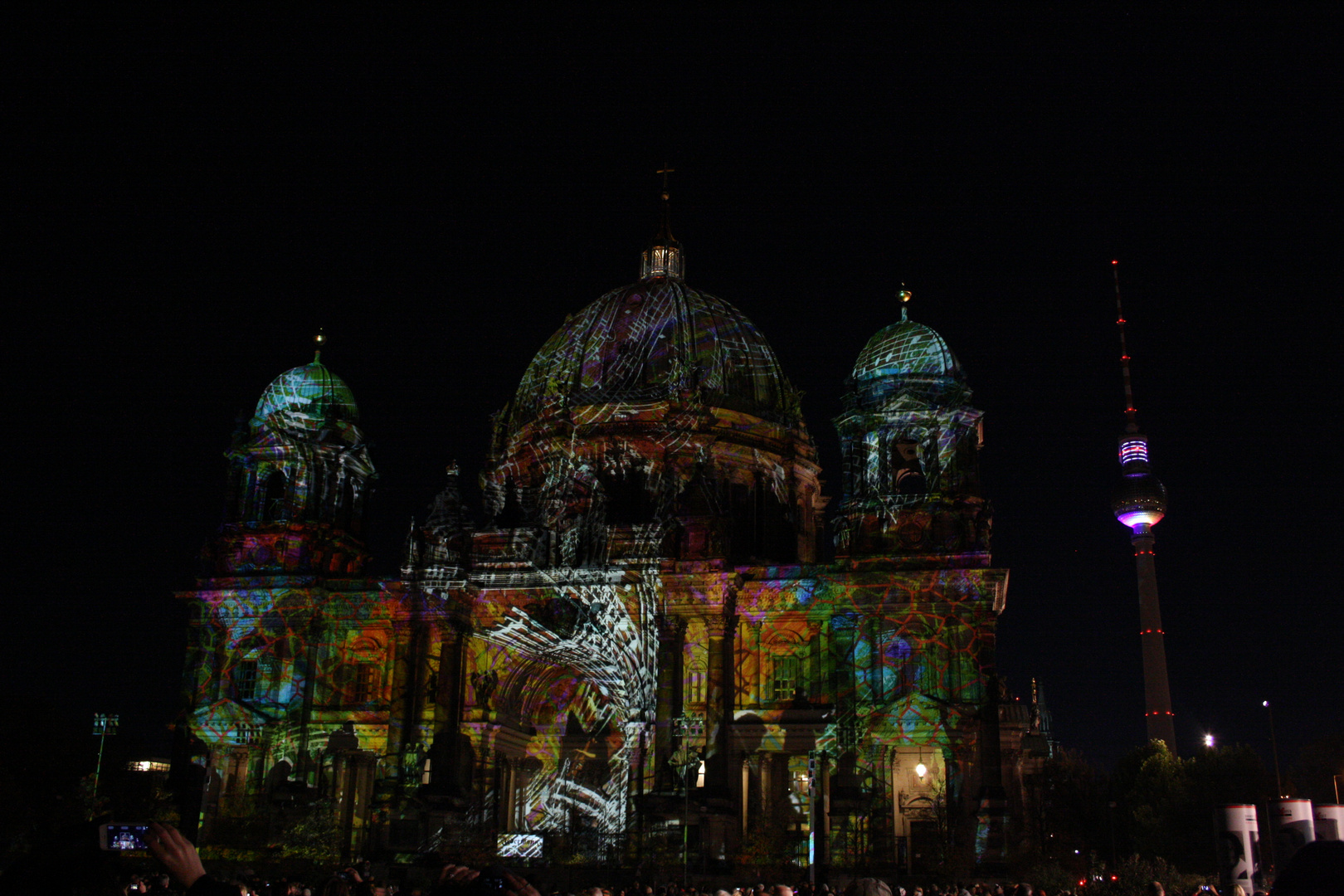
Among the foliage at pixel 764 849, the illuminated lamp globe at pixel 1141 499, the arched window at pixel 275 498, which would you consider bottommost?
the foliage at pixel 764 849

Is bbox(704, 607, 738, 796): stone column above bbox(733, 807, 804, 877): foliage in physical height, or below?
above

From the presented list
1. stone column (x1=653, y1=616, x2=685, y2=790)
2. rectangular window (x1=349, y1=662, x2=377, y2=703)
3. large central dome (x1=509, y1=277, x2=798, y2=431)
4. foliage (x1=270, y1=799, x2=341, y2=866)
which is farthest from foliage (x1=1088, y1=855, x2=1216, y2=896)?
large central dome (x1=509, y1=277, x2=798, y2=431)

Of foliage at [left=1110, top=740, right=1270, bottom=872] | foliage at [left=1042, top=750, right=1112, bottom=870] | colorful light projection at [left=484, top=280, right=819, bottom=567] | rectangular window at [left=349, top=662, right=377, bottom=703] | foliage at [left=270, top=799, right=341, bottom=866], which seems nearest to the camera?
foliage at [left=270, top=799, right=341, bottom=866]

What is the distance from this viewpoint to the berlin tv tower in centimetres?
12312

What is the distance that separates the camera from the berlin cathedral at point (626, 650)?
164 feet

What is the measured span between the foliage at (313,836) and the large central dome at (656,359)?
2214 cm

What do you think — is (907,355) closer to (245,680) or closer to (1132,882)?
(245,680)

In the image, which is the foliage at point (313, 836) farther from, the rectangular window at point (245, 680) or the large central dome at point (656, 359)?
the large central dome at point (656, 359)

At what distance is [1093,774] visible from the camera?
9475cm

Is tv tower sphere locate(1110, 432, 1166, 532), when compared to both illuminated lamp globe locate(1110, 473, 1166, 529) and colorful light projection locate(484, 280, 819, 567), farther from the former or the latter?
colorful light projection locate(484, 280, 819, 567)

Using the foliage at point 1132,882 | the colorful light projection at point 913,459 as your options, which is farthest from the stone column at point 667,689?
the foliage at point 1132,882

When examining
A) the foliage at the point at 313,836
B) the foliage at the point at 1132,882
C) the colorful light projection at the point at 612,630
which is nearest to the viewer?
the foliage at the point at 1132,882

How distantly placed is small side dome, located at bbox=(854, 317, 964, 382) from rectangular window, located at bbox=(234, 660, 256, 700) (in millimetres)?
28818

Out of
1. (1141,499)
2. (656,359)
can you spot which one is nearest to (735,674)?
(656,359)
